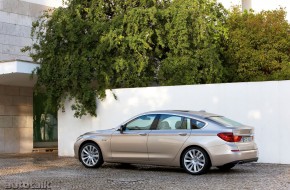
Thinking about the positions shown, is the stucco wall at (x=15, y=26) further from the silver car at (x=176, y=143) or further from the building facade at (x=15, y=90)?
the silver car at (x=176, y=143)

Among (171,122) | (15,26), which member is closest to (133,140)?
(171,122)

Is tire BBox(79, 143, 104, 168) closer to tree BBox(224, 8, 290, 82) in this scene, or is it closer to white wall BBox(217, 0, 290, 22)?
tree BBox(224, 8, 290, 82)

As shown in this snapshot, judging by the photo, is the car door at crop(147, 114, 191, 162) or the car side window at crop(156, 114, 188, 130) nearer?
the car door at crop(147, 114, 191, 162)

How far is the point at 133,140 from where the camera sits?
13.1m

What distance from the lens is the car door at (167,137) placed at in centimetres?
1245

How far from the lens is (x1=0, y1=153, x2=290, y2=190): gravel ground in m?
10.2

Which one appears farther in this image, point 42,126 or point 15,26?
point 42,126

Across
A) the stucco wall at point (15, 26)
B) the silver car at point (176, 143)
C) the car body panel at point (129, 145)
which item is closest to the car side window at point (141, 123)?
the silver car at point (176, 143)

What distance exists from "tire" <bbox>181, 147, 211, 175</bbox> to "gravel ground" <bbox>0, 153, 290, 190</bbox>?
0.18 metres

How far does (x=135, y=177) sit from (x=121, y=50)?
7.57m

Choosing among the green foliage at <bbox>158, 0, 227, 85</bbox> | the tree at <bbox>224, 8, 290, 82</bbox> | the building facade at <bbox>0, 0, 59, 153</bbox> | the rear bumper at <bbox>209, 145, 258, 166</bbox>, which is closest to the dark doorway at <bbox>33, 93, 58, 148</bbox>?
the building facade at <bbox>0, 0, 59, 153</bbox>

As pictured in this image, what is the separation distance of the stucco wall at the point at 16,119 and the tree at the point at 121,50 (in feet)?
11.3

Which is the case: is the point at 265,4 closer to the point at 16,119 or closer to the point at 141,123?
the point at 16,119

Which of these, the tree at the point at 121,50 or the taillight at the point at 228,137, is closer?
the taillight at the point at 228,137
